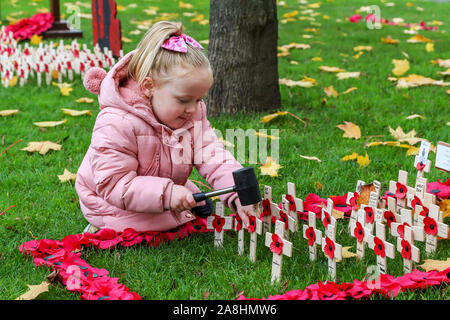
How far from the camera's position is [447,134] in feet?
14.0

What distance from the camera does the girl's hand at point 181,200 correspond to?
263 cm

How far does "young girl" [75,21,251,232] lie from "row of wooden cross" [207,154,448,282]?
13 cm

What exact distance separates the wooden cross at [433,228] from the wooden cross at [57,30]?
6.45 metres

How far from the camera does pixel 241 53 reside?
4680 mm

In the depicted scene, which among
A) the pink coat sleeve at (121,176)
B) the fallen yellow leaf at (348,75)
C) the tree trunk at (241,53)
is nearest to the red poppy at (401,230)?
the pink coat sleeve at (121,176)

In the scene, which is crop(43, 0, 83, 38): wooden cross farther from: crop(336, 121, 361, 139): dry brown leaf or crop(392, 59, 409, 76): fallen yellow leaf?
crop(336, 121, 361, 139): dry brown leaf

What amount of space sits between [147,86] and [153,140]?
0.85 feet

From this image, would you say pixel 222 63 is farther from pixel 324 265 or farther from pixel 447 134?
pixel 324 265

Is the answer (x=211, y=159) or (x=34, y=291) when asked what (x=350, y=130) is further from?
(x=34, y=291)

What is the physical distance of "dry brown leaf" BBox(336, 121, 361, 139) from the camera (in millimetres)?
4273

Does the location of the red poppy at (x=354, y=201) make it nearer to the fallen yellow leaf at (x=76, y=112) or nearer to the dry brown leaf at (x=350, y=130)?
the dry brown leaf at (x=350, y=130)

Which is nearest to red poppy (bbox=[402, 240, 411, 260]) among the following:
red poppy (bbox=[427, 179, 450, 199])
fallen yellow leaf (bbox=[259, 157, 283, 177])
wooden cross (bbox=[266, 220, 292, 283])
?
wooden cross (bbox=[266, 220, 292, 283])
